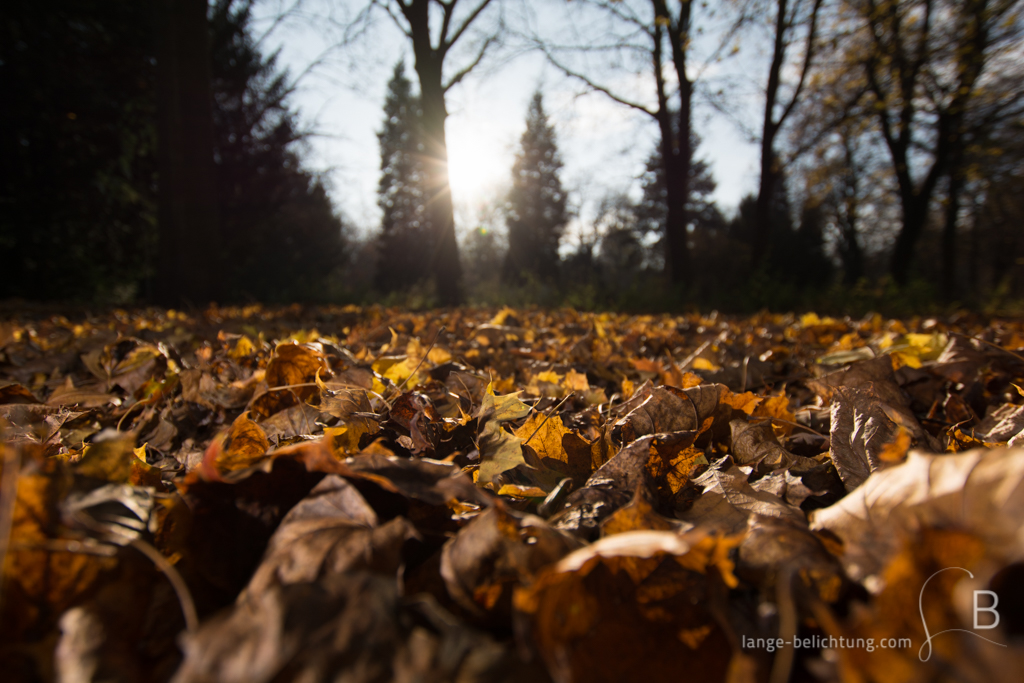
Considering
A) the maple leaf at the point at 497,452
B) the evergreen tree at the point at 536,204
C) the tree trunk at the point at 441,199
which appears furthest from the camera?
the evergreen tree at the point at 536,204

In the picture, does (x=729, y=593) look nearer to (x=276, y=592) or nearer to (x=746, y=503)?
(x=746, y=503)

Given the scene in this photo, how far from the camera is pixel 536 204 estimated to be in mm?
35625

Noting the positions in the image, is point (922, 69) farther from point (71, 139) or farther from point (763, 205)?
point (71, 139)

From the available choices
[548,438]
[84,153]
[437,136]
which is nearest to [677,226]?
[437,136]

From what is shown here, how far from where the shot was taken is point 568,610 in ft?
1.26

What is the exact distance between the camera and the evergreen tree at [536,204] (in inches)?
1318

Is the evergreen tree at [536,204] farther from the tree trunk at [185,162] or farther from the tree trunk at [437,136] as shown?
the tree trunk at [185,162]

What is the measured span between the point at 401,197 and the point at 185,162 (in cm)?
2499

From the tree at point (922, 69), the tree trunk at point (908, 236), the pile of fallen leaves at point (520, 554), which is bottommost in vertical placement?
the pile of fallen leaves at point (520, 554)

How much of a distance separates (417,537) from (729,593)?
30 centimetres

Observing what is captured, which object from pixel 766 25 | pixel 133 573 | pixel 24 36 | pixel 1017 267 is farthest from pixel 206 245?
pixel 1017 267

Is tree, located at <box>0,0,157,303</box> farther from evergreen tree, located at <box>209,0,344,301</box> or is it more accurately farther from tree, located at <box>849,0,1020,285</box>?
tree, located at <box>849,0,1020,285</box>

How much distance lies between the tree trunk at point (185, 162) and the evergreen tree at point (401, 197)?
754 inches

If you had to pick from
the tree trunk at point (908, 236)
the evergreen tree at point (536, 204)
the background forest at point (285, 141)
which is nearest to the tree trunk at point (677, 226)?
the background forest at point (285, 141)
